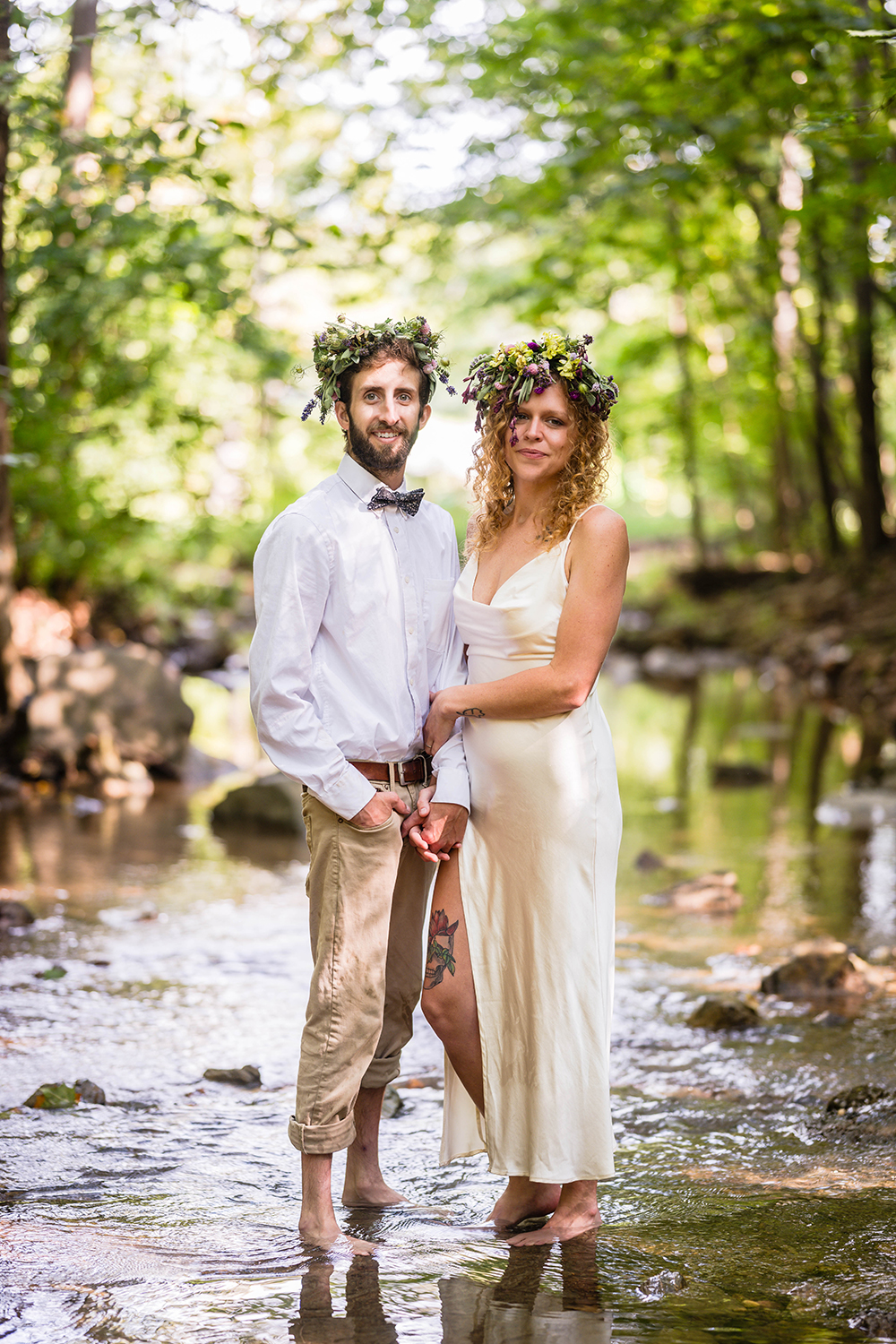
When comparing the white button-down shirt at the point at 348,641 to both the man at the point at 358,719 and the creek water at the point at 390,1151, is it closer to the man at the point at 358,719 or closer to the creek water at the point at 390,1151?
the man at the point at 358,719

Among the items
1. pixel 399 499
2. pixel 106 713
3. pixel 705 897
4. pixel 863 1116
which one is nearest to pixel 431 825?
pixel 399 499

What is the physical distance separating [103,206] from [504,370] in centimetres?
654

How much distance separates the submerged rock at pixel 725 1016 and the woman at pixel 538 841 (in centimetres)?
184

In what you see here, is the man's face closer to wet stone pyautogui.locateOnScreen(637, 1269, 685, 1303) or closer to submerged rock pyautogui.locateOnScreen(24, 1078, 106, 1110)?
wet stone pyautogui.locateOnScreen(637, 1269, 685, 1303)

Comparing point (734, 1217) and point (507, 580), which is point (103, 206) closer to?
point (507, 580)

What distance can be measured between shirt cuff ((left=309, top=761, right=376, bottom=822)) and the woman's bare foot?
3.92 ft

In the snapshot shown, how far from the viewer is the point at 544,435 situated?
148 inches

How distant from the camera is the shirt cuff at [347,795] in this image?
134 inches

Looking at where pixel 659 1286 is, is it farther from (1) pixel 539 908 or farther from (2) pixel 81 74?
(2) pixel 81 74

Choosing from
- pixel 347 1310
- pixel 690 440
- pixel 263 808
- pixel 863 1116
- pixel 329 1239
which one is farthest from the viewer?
pixel 690 440

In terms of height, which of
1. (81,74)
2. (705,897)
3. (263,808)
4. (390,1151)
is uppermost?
(81,74)

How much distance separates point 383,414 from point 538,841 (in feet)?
4.20

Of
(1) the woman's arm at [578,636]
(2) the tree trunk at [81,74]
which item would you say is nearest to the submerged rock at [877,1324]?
(1) the woman's arm at [578,636]

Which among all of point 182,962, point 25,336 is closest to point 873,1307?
point 182,962
